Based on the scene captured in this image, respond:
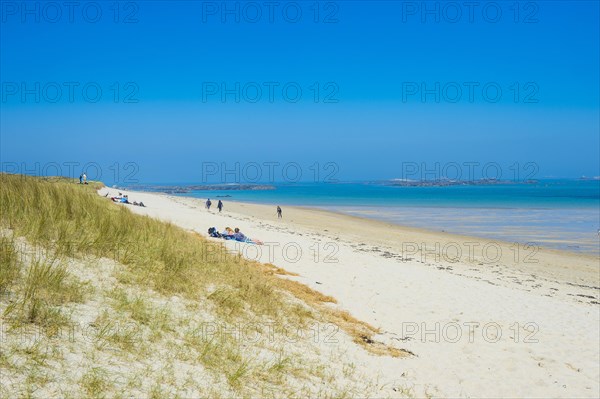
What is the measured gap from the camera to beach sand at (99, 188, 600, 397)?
688cm

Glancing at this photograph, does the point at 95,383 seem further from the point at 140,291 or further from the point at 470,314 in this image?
the point at 470,314

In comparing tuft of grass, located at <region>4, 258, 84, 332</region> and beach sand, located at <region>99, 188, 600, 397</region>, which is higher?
tuft of grass, located at <region>4, 258, 84, 332</region>

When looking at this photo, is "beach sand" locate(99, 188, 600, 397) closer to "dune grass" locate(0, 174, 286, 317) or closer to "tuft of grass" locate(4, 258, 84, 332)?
"dune grass" locate(0, 174, 286, 317)

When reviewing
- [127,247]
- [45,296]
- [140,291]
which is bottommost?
[140,291]

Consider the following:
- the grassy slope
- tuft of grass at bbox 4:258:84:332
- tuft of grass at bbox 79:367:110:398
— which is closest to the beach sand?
the grassy slope

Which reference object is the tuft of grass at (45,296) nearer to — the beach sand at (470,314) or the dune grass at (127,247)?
the dune grass at (127,247)

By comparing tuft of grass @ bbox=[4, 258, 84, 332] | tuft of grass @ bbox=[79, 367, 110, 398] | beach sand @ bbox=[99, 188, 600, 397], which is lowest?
beach sand @ bbox=[99, 188, 600, 397]

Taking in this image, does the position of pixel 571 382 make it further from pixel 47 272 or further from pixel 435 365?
pixel 47 272

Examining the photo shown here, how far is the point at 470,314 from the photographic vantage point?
405 inches

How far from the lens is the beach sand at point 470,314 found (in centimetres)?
688

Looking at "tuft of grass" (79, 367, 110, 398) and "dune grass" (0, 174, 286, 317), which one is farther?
"dune grass" (0, 174, 286, 317)

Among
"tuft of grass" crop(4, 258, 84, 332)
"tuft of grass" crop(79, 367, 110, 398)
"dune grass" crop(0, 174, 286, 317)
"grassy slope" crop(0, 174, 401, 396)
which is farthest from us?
"dune grass" crop(0, 174, 286, 317)

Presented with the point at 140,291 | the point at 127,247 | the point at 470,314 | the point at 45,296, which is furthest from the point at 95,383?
the point at 470,314

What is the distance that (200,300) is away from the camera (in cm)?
673
